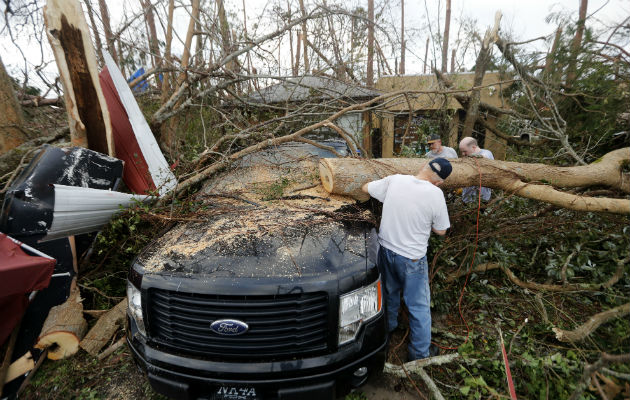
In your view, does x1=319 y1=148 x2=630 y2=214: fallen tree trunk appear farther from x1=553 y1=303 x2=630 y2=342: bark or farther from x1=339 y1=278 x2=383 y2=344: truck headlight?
x1=339 y1=278 x2=383 y2=344: truck headlight

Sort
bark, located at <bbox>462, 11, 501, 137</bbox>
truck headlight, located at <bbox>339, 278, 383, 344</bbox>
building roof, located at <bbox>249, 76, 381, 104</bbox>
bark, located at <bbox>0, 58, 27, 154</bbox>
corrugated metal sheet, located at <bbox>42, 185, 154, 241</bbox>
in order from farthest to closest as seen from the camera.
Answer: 1. bark, located at <bbox>462, 11, 501, 137</bbox>
2. building roof, located at <bbox>249, 76, 381, 104</bbox>
3. bark, located at <bbox>0, 58, 27, 154</bbox>
4. corrugated metal sheet, located at <bbox>42, 185, 154, 241</bbox>
5. truck headlight, located at <bbox>339, 278, 383, 344</bbox>

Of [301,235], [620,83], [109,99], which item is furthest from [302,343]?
[620,83]

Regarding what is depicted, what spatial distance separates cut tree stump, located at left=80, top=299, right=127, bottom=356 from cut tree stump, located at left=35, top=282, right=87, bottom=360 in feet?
0.30

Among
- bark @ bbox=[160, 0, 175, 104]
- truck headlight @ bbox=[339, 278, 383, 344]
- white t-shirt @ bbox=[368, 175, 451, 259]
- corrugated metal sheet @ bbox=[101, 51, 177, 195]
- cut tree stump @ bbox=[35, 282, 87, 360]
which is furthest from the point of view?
bark @ bbox=[160, 0, 175, 104]

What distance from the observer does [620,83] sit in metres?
4.32

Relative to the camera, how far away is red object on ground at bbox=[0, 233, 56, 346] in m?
2.26

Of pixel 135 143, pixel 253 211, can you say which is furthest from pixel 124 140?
pixel 253 211

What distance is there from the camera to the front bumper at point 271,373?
166 cm

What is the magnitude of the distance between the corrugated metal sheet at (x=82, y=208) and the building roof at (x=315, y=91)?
2958 mm

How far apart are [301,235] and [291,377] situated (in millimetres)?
905

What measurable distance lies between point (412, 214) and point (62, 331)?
3.17 meters

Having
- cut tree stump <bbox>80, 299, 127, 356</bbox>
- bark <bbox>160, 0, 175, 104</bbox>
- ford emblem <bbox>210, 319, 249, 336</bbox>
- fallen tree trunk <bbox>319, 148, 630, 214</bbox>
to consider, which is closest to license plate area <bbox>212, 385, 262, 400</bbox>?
ford emblem <bbox>210, 319, 249, 336</bbox>

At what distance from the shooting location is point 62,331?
2.54 metres

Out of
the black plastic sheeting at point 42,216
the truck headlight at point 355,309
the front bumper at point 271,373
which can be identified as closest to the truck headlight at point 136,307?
the front bumper at point 271,373
